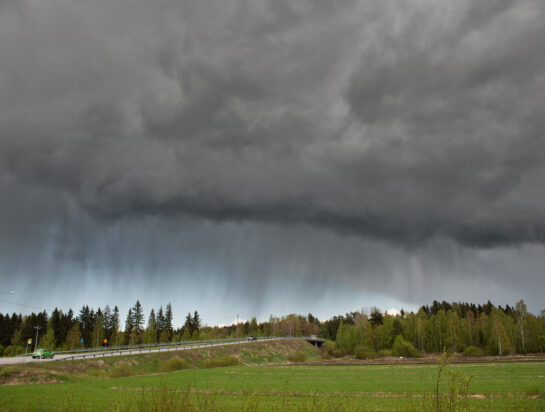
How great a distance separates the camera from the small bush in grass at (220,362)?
92.2 m

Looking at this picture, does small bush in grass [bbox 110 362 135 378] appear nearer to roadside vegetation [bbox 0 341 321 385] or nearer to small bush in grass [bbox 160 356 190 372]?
roadside vegetation [bbox 0 341 321 385]

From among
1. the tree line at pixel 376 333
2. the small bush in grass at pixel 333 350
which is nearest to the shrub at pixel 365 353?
the tree line at pixel 376 333

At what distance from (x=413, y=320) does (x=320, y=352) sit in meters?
43.5

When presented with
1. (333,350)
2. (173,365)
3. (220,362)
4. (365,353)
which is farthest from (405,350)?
(173,365)

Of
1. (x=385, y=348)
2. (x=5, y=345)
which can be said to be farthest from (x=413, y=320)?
(x=5, y=345)

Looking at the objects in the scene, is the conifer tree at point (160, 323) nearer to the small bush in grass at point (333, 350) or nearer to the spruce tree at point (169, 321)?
the spruce tree at point (169, 321)

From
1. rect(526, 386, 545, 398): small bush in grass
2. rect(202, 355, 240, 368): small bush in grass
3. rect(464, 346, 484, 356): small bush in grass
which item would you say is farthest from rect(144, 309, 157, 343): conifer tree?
rect(526, 386, 545, 398): small bush in grass

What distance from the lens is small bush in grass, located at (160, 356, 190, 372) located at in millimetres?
78350

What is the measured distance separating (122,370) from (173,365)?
13.1m

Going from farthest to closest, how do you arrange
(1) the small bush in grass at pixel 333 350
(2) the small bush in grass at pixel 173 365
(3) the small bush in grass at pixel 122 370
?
(1) the small bush in grass at pixel 333 350, (2) the small bush in grass at pixel 173 365, (3) the small bush in grass at pixel 122 370

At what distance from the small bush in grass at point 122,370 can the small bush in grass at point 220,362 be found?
23531 mm

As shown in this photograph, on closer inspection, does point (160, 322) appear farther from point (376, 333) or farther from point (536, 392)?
point (536, 392)

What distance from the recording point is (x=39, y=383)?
160 feet

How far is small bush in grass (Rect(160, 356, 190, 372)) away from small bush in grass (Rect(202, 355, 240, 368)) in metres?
7.91
